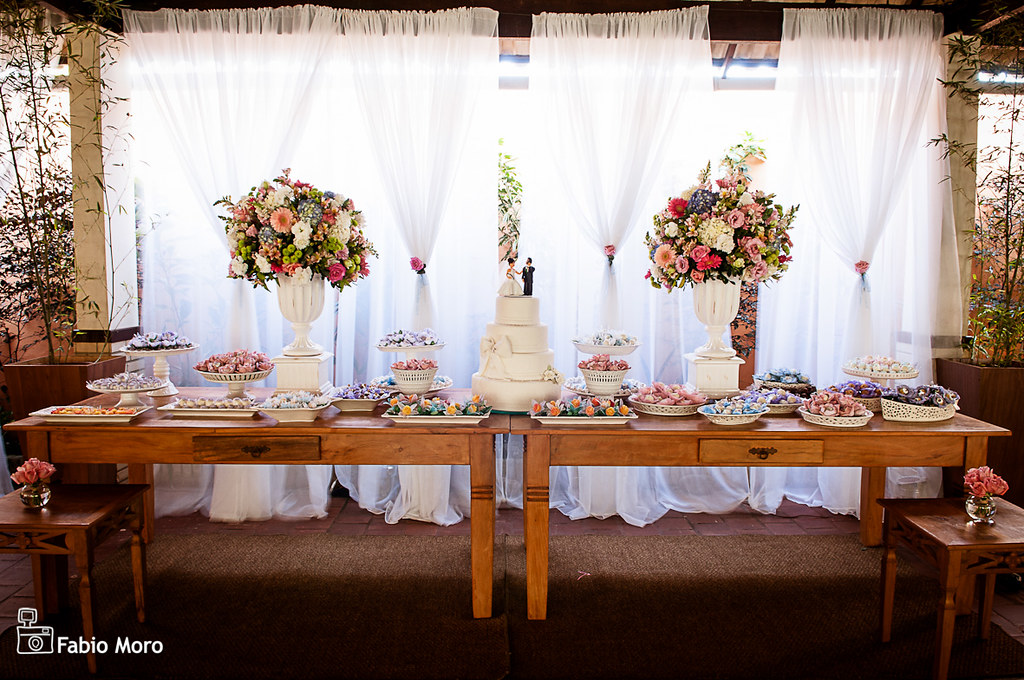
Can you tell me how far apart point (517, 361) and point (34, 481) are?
6.46ft

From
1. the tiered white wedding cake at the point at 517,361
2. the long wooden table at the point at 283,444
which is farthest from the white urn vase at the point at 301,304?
the tiered white wedding cake at the point at 517,361

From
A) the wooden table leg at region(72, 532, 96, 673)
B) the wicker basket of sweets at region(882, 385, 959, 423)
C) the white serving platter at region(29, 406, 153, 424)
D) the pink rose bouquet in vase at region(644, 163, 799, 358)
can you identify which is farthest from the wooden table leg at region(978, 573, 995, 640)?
the white serving platter at region(29, 406, 153, 424)

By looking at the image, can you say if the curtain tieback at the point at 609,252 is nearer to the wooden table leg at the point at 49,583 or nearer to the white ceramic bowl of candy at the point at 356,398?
the white ceramic bowl of candy at the point at 356,398

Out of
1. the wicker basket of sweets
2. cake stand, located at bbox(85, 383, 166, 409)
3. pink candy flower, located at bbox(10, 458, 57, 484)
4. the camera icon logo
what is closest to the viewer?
pink candy flower, located at bbox(10, 458, 57, 484)

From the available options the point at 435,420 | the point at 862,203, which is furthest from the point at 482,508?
the point at 862,203

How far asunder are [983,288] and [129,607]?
507cm

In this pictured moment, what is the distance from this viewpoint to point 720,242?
3088 mm

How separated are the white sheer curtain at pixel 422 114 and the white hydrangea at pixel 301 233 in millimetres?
1162

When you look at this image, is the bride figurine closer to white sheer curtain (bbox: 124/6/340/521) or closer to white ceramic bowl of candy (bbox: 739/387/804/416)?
white ceramic bowl of candy (bbox: 739/387/804/416)

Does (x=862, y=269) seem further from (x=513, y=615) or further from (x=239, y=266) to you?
(x=239, y=266)

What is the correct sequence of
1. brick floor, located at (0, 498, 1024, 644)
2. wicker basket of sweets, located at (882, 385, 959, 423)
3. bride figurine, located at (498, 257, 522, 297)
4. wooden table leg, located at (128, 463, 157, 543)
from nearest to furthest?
1. wicker basket of sweets, located at (882, 385, 959, 423)
2. bride figurine, located at (498, 257, 522, 297)
3. wooden table leg, located at (128, 463, 157, 543)
4. brick floor, located at (0, 498, 1024, 644)

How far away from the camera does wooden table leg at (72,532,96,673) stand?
2.53 meters

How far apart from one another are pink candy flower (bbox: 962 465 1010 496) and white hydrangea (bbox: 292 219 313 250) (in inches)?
113

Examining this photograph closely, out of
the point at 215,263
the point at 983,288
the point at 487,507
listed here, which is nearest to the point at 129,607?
the point at 487,507
